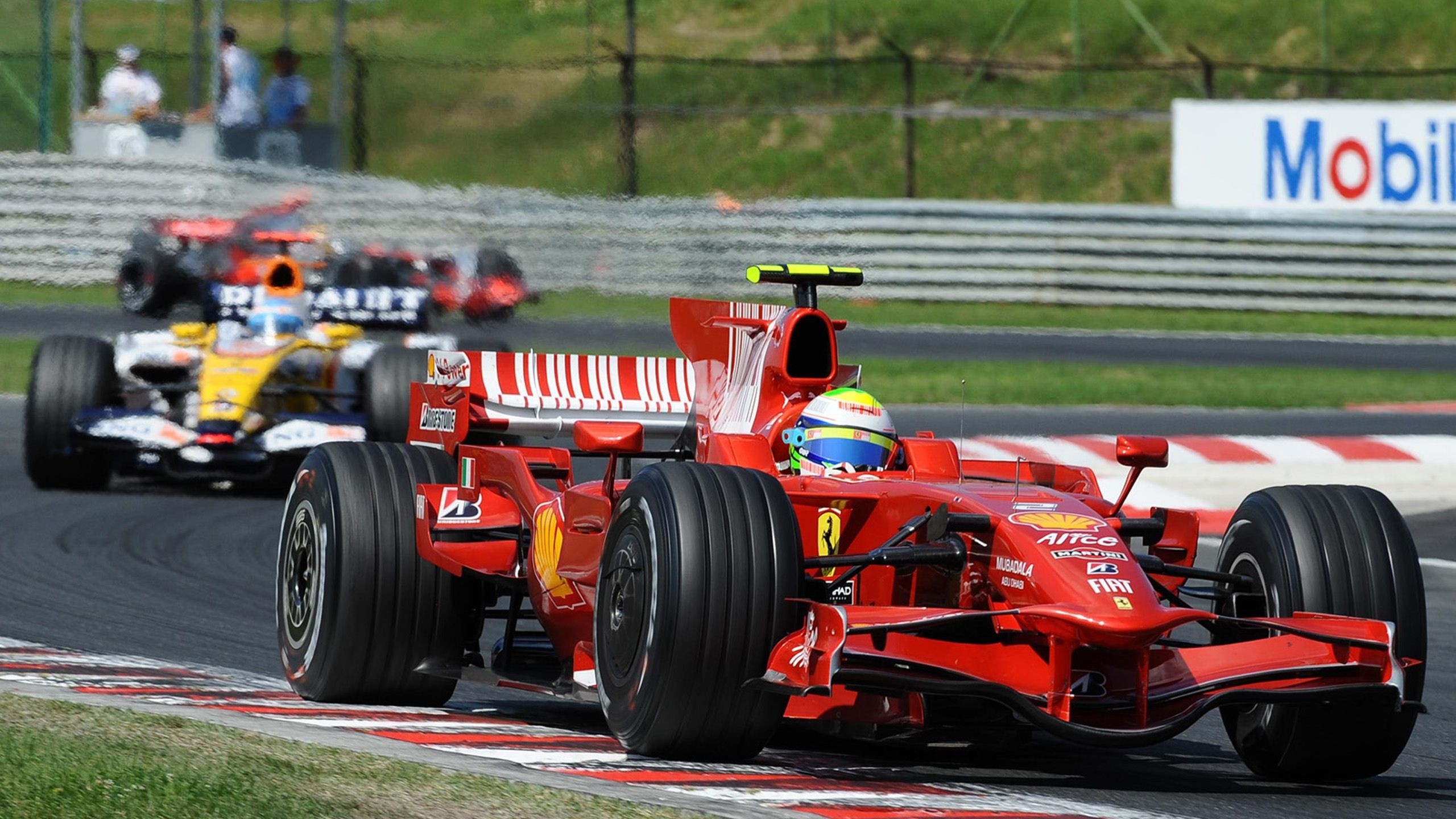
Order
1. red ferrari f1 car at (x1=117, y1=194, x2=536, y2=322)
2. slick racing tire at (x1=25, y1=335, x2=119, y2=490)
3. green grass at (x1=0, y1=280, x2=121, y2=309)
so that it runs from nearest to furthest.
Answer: slick racing tire at (x1=25, y1=335, x2=119, y2=490), red ferrari f1 car at (x1=117, y1=194, x2=536, y2=322), green grass at (x1=0, y1=280, x2=121, y2=309)

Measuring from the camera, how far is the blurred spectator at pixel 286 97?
923 inches

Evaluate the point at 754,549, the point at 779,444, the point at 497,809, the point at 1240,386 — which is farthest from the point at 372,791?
the point at 1240,386

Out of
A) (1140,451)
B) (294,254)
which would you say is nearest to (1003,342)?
(294,254)

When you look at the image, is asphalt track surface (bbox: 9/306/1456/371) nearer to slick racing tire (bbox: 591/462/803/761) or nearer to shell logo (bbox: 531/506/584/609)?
shell logo (bbox: 531/506/584/609)

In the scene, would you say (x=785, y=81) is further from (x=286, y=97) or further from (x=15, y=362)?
(x=15, y=362)

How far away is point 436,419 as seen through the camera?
789cm

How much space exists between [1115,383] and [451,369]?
467 inches

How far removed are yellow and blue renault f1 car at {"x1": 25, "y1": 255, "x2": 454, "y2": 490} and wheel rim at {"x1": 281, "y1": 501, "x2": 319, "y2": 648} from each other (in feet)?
17.8

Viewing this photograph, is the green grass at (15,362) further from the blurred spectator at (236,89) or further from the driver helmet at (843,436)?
the driver helmet at (843,436)

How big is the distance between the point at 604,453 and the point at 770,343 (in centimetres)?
103

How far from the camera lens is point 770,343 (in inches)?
276

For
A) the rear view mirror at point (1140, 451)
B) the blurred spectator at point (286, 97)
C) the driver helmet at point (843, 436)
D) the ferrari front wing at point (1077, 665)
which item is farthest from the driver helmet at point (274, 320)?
the blurred spectator at point (286, 97)

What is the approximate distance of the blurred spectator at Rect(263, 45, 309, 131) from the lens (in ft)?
76.9

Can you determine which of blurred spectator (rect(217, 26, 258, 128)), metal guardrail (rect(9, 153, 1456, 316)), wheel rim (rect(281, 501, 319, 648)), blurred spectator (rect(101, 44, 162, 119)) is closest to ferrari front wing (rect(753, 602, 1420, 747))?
wheel rim (rect(281, 501, 319, 648))
